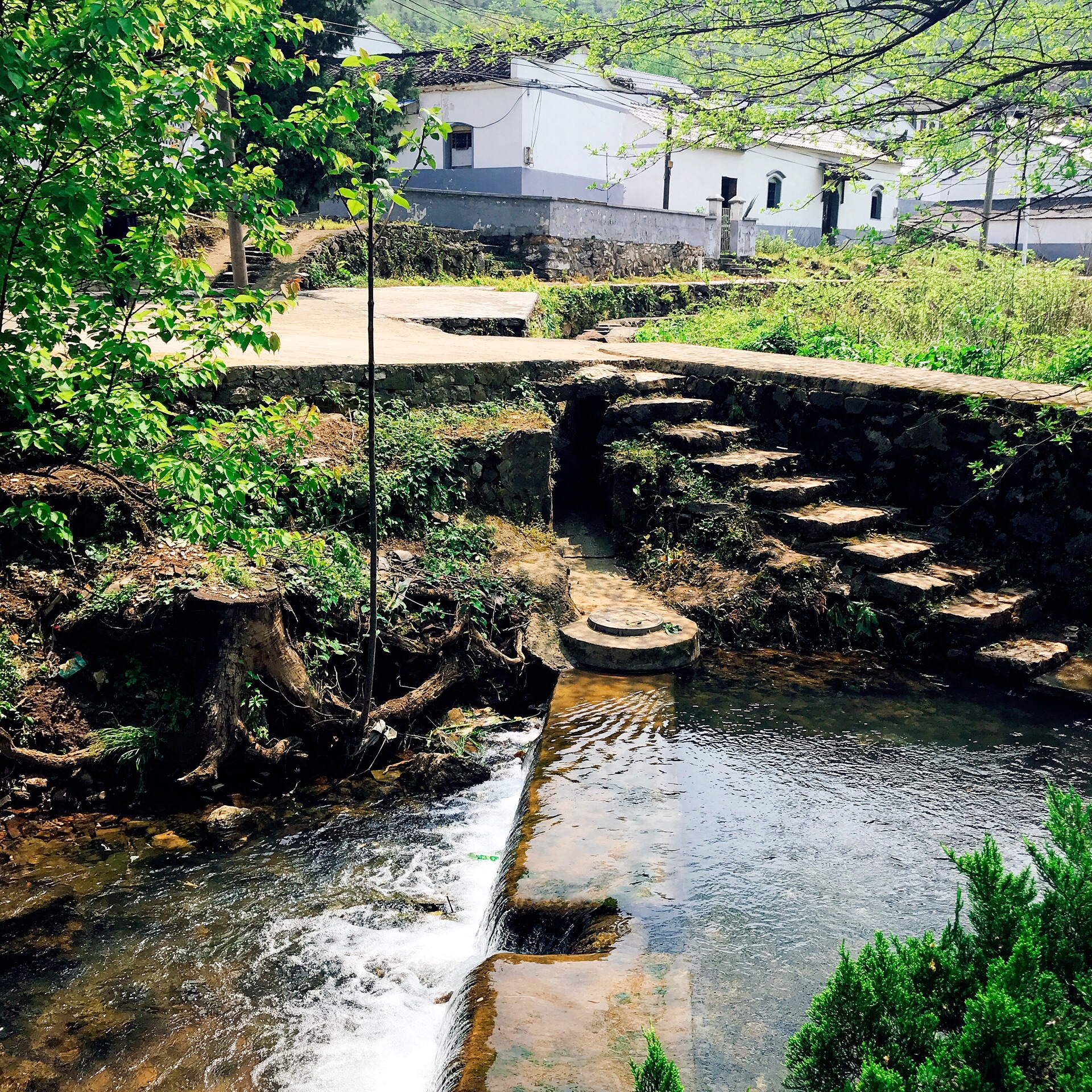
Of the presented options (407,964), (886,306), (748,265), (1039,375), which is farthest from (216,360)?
(748,265)

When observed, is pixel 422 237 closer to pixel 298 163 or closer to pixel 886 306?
pixel 298 163

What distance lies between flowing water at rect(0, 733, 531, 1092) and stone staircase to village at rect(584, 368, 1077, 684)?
2907 millimetres

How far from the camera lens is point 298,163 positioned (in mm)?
17094

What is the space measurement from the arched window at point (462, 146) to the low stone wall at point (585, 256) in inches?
274

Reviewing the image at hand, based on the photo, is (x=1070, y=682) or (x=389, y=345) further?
(x=389, y=345)

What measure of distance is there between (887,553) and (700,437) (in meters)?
1.79

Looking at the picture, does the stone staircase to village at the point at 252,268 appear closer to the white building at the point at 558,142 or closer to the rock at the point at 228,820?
the white building at the point at 558,142

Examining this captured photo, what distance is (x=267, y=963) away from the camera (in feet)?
11.7

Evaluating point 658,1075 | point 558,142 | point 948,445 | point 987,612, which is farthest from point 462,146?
point 658,1075

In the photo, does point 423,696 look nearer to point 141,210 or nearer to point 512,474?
point 512,474

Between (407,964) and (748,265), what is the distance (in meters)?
24.5

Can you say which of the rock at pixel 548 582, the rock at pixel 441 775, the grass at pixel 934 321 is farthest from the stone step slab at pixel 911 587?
the rock at pixel 441 775

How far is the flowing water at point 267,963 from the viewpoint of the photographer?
3086 millimetres

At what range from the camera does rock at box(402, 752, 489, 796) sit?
16.0 feet
